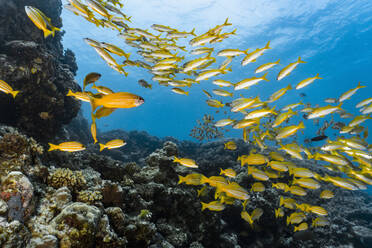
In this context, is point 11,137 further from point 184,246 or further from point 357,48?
point 357,48

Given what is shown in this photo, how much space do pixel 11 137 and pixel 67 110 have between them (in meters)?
5.17

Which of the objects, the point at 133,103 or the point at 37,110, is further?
the point at 37,110

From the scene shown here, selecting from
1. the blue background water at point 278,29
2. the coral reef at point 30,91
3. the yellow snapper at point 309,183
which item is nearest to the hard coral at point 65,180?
the coral reef at point 30,91

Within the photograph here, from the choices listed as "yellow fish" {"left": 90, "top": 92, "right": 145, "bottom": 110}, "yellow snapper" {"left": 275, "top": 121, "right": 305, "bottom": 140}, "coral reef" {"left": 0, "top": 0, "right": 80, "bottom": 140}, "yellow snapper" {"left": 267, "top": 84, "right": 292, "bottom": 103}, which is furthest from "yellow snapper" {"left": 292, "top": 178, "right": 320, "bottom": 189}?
"coral reef" {"left": 0, "top": 0, "right": 80, "bottom": 140}

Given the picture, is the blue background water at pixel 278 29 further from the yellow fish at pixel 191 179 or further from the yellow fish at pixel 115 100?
the yellow fish at pixel 115 100

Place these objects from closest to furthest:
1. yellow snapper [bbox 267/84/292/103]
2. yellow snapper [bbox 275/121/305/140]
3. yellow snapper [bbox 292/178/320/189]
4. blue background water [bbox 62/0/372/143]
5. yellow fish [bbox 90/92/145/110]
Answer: yellow fish [bbox 90/92/145/110]
yellow snapper [bbox 275/121/305/140]
yellow snapper [bbox 292/178/320/189]
yellow snapper [bbox 267/84/292/103]
blue background water [bbox 62/0/372/143]

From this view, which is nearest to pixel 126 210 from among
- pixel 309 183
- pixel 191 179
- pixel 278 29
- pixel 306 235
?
pixel 191 179

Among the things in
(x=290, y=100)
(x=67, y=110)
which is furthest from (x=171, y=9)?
(x=290, y=100)

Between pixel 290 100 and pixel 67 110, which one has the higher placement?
pixel 290 100

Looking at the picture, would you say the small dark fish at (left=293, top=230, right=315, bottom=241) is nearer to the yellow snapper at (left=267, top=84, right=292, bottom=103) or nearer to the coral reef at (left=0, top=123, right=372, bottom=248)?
the coral reef at (left=0, top=123, right=372, bottom=248)

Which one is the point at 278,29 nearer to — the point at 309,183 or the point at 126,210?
the point at 309,183

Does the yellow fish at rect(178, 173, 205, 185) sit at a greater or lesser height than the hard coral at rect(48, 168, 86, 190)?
lesser

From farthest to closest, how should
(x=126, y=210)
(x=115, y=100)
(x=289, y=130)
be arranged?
(x=289, y=130) → (x=126, y=210) → (x=115, y=100)

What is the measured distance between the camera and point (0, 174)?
8.54ft
